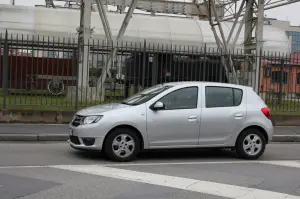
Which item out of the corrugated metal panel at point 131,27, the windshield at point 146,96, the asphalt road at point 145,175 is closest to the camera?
the asphalt road at point 145,175

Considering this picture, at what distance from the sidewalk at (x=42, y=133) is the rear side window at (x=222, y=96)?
4030 mm

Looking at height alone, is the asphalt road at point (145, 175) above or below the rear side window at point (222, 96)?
below

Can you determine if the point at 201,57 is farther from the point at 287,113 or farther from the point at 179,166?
the point at 179,166

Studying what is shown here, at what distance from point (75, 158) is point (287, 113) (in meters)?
10.2

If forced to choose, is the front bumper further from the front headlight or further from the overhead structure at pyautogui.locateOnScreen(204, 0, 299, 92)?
the overhead structure at pyautogui.locateOnScreen(204, 0, 299, 92)

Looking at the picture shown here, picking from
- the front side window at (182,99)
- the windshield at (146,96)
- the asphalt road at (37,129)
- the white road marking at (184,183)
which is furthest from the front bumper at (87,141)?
the asphalt road at (37,129)

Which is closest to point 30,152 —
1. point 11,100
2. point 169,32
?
point 11,100

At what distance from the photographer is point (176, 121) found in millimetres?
8984

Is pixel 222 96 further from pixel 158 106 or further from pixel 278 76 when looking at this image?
pixel 278 76

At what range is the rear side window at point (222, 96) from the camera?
372 inches

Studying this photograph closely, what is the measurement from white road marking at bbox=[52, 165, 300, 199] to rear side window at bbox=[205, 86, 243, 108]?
97.4 inches

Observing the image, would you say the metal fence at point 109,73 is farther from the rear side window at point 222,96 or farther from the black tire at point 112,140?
the black tire at point 112,140

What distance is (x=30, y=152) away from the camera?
9672 mm

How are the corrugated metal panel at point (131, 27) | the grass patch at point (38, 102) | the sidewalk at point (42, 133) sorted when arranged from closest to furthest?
1. the sidewalk at point (42, 133)
2. the grass patch at point (38, 102)
3. the corrugated metal panel at point (131, 27)
